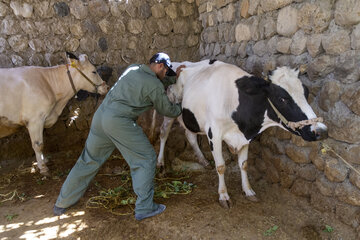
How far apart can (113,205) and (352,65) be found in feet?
9.99

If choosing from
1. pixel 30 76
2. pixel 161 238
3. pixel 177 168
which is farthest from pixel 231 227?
pixel 30 76

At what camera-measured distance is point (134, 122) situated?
3.41 metres

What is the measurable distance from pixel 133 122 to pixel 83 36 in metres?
2.84

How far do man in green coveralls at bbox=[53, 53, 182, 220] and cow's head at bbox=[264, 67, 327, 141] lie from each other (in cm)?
109

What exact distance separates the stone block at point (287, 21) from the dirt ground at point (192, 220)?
1.94m

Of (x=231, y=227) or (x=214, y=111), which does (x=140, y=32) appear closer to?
(x=214, y=111)

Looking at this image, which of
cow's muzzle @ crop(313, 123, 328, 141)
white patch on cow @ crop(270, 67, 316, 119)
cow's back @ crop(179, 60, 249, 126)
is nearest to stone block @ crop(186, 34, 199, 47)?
cow's back @ crop(179, 60, 249, 126)

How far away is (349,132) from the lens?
9.14 feet

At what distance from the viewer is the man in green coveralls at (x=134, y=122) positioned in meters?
3.21

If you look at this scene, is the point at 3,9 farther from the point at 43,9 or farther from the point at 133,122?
the point at 133,122

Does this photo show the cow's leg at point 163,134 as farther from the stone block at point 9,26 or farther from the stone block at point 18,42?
the stone block at point 9,26

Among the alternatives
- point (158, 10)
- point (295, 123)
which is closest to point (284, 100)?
point (295, 123)

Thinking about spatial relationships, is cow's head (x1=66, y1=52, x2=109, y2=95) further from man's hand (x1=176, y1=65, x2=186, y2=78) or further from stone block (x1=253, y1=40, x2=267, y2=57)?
stone block (x1=253, y1=40, x2=267, y2=57)

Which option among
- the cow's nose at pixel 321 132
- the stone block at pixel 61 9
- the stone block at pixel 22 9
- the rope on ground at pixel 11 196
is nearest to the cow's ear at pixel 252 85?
the cow's nose at pixel 321 132
